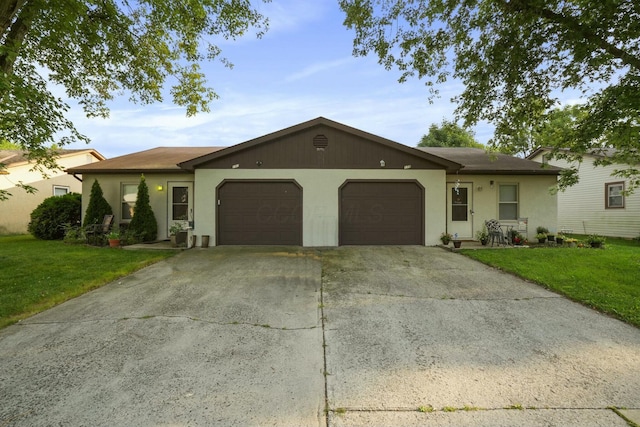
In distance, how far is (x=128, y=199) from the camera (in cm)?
1214

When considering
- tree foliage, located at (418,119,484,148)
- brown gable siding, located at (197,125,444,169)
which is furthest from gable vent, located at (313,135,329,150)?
tree foliage, located at (418,119,484,148)

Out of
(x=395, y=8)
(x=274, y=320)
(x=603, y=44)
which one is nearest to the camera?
(x=274, y=320)

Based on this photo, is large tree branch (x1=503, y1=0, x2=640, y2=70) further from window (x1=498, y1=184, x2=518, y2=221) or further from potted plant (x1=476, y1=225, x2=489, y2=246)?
potted plant (x1=476, y1=225, x2=489, y2=246)

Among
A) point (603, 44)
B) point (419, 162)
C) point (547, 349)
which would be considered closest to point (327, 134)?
point (419, 162)

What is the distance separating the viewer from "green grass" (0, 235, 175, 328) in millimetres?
5039

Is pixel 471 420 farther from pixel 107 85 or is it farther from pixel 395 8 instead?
pixel 107 85

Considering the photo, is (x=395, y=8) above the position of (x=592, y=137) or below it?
above

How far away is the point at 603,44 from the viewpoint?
268 inches

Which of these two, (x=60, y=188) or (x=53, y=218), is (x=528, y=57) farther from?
(x=60, y=188)

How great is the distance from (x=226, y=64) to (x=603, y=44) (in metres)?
9.95

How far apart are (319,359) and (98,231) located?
11247mm

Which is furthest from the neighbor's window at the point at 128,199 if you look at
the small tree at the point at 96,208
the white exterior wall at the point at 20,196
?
the white exterior wall at the point at 20,196

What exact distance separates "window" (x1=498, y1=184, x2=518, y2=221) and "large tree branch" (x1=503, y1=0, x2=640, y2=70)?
539cm

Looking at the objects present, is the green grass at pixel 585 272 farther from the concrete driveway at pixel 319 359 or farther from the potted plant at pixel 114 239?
the potted plant at pixel 114 239
